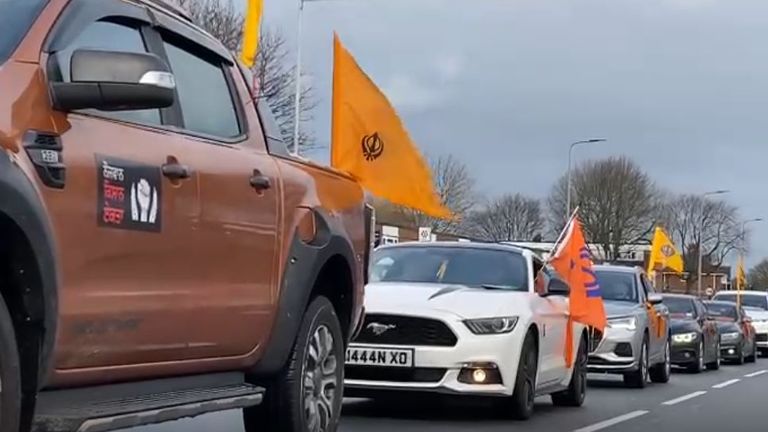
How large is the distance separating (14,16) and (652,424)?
831 centimetres

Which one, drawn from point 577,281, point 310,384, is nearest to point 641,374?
point 577,281

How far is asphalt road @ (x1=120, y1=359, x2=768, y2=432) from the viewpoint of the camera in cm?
1040

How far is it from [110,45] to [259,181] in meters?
1.15

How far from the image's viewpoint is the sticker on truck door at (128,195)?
4.62 metres

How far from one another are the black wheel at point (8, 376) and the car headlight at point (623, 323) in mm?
14099

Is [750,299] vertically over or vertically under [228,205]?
under

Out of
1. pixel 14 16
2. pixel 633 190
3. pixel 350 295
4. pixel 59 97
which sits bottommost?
pixel 350 295

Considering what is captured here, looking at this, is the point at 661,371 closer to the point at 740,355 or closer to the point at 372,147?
the point at 372,147

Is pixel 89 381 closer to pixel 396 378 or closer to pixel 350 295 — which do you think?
Result: pixel 350 295

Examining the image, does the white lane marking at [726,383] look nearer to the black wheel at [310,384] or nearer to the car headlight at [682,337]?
the car headlight at [682,337]

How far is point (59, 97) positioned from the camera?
4488 mm

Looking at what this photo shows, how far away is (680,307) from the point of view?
25.2 metres

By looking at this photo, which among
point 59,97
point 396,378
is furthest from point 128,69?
point 396,378

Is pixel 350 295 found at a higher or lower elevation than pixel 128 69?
lower
